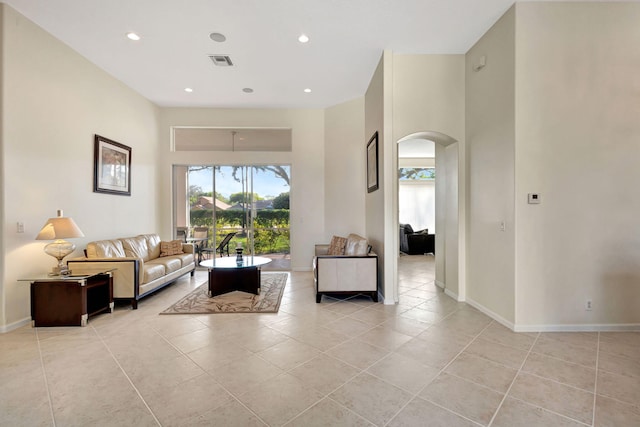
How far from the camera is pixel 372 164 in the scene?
16.4 feet

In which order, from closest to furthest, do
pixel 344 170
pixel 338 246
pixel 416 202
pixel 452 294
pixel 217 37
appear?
pixel 217 37, pixel 452 294, pixel 338 246, pixel 344 170, pixel 416 202

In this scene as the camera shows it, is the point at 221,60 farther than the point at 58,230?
Yes

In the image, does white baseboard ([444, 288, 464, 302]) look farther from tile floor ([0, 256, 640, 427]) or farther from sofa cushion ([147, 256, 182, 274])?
sofa cushion ([147, 256, 182, 274])

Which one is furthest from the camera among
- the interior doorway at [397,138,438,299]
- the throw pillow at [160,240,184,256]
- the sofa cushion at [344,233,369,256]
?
the interior doorway at [397,138,438,299]

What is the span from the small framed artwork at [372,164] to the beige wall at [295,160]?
1558 millimetres

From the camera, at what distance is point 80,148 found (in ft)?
14.1

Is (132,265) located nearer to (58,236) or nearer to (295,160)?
(58,236)

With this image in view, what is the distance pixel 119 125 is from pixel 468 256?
6311 mm

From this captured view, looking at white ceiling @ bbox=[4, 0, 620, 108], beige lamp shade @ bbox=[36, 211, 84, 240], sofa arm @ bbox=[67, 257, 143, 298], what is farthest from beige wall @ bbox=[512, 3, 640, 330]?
beige lamp shade @ bbox=[36, 211, 84, 240]

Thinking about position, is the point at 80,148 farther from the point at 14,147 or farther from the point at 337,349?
the point at 337,349


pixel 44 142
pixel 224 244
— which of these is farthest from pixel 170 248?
pixel 44 142

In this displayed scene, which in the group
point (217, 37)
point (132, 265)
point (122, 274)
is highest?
point (217, 37)

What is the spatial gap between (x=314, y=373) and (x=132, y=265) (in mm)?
3063

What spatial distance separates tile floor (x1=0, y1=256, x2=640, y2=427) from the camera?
185cm
